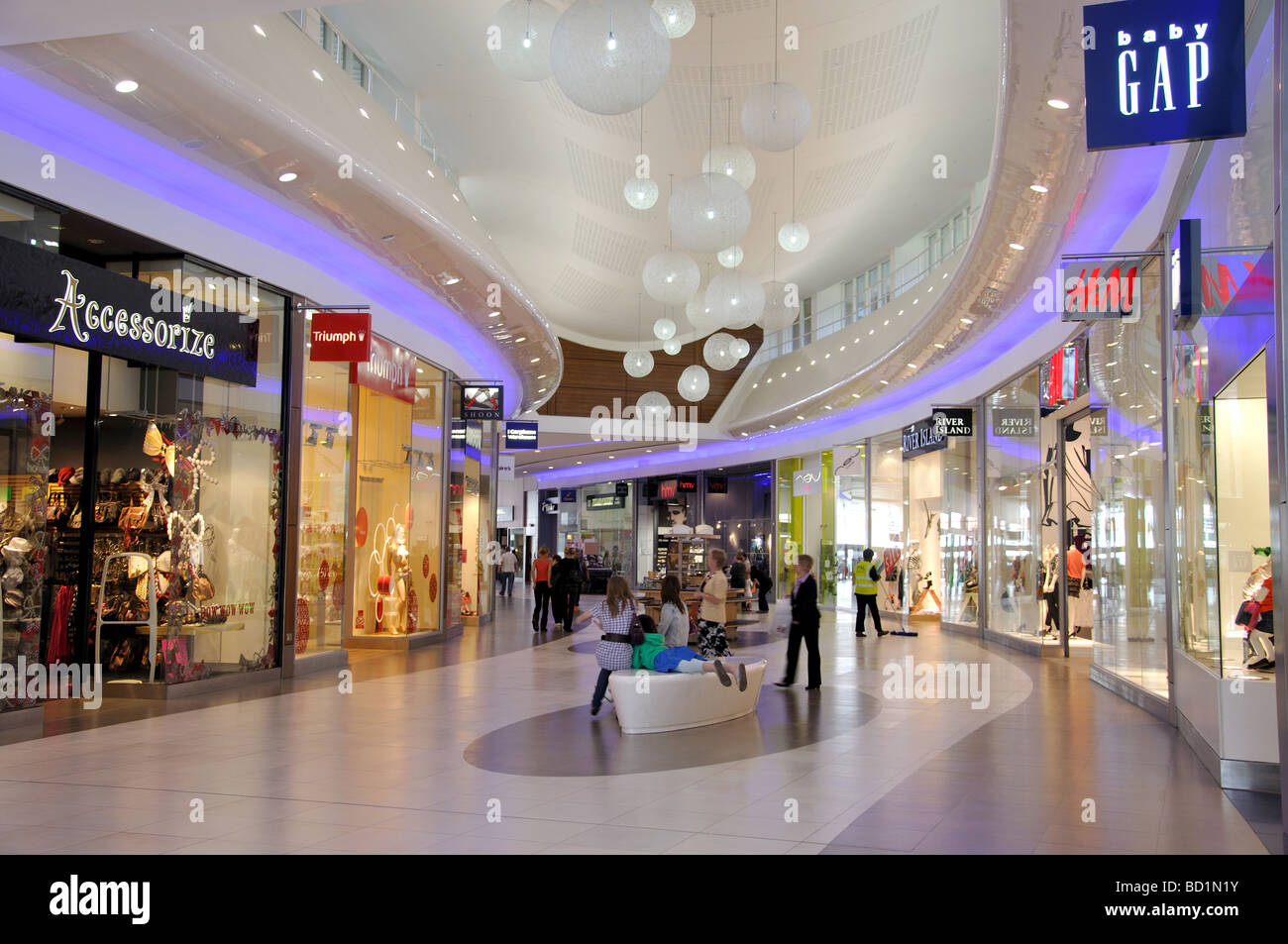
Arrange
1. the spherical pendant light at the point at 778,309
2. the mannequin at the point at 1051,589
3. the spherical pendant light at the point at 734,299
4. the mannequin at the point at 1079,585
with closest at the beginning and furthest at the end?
1. the spherical pendant light at the point at 734,299
2. the spherical pendant light at the point at 778,309
3. the mannequin at the point at 1079,585
4. the mannequin at the point at 1051,589

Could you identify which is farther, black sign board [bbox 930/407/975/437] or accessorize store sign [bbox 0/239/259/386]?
black sign board [bbox 930/407/975/437]

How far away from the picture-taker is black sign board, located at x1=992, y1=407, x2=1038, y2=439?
631 inches

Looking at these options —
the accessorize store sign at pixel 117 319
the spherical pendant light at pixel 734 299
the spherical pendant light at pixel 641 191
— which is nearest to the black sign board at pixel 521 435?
the accessorize store sign at pixel 117 319

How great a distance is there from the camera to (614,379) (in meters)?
32.7

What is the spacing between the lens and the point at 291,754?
24.3 feet

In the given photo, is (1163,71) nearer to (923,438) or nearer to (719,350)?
(719,350)

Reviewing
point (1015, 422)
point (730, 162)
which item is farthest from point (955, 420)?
point (730, 162)

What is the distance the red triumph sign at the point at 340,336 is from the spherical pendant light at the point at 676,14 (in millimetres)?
5029

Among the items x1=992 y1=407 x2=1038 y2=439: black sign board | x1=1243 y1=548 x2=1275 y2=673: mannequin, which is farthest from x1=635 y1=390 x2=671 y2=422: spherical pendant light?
x1=1243 y1=548 x2=1275 y2=673: mannequin

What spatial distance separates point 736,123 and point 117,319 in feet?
30.3

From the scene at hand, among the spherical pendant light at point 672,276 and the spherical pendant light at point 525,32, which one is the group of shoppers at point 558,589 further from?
the spherical pendant light at point 525,32

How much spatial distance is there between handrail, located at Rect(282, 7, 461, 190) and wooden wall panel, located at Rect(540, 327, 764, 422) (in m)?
17.0

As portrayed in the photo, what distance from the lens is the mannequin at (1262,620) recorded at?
6.95m

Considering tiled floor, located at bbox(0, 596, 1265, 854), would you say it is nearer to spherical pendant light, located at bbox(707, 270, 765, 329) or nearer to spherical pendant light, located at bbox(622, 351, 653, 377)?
spherical pendant light, located at bbox(707, 270, 765, 329)
